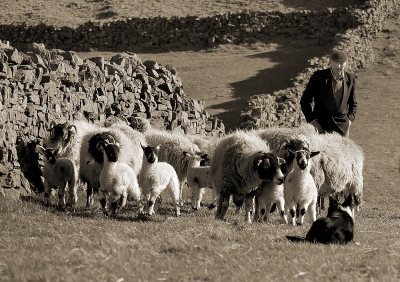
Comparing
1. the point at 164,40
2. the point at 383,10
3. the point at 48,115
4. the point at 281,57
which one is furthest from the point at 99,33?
the point at 48,115

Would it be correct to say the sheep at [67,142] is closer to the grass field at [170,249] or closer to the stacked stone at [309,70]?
the grass field at [170,249]

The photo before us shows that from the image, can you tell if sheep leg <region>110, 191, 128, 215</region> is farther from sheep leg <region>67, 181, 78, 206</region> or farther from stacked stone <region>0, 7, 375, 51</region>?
stacked stone <region>0, 7, 375, 51</region>

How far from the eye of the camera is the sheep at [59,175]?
12.0m

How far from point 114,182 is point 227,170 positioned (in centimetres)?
172

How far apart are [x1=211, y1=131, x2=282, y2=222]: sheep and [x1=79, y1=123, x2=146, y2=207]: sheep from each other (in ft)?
5.36

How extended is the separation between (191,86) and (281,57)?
24.7 ft

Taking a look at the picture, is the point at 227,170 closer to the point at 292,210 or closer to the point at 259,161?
the point at 259,161

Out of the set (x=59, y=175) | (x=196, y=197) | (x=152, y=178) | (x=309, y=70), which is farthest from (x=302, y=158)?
(x=309, y=70)

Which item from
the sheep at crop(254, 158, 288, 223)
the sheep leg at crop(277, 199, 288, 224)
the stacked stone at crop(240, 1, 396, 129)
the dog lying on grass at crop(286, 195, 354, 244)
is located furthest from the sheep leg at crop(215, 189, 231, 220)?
the stacked stone at crop(240, 1, 396, 129)

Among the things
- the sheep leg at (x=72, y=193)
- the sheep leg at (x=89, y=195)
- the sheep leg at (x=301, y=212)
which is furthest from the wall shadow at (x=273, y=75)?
the sheep leg at (x=301, y=212)

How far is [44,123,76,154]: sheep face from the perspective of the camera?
42.0 ft

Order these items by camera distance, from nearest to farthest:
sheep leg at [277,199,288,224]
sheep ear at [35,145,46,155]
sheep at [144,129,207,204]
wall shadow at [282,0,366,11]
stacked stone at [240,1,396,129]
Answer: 1. sheep leg at [277,199,288,224]
2. sheep ear at [35,145,46,155]
3. sheep at [144,129,207,204]
4. stacked stone at [240,1,396,129]
5. wall shadow at [282,0,366,11]

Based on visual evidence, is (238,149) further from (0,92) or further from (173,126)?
(173,126)

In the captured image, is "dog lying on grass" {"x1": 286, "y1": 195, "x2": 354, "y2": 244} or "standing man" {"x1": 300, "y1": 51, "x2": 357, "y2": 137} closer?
"dog lying on grass" {"x1": 286, "y1": 195, "x2": 354, "y2": 244}
